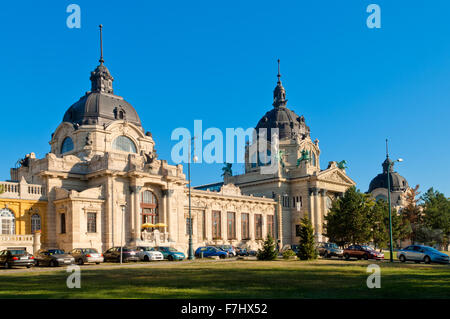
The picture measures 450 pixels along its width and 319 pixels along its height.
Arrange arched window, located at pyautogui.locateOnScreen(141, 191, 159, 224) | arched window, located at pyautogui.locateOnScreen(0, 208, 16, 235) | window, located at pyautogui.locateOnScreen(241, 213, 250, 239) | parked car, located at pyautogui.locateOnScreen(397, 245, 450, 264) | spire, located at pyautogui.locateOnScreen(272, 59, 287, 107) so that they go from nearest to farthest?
parked car, located at pyautogui.locateOnScreen(397, 245, 450, 264) < arched window, located at pyautogui.locateOnScreen(0, 208, 16, 235) < arched window, located at pyautogui.locateOnScreen(141, 191, 159, 224) < window, located at pyautogui.locateOnScreen(241, 213, 250, 239) < spire, located at pyautogui.locateOnScreen(272, 59, 287, 107)

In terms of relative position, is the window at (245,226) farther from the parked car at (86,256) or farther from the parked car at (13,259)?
the parked car at (13,259)

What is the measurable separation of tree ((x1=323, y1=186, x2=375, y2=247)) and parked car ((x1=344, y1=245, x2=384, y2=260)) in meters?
14.3

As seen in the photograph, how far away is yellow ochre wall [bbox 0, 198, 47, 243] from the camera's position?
4950cm

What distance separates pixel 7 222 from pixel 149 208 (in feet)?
50.0

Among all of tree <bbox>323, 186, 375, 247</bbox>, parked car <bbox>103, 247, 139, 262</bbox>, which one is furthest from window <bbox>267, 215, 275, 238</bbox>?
parked car <bbox>103, 247, 139, 262</bbox>

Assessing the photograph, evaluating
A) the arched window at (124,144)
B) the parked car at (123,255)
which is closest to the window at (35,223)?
the parked car at (123,255)

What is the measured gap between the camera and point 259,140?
94.1 m

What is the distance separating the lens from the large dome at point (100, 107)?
6384 cm

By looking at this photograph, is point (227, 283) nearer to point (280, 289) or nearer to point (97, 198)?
point (280, 289)

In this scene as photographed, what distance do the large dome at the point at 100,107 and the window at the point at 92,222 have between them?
567 inches

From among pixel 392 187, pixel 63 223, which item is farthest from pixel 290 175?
pixel 63 223

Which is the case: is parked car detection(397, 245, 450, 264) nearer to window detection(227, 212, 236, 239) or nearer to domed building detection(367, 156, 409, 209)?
window detection(227, 212, 236, 239)

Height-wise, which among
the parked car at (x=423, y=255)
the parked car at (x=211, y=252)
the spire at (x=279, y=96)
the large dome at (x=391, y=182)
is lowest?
the parked car at (x=211, y=252)
